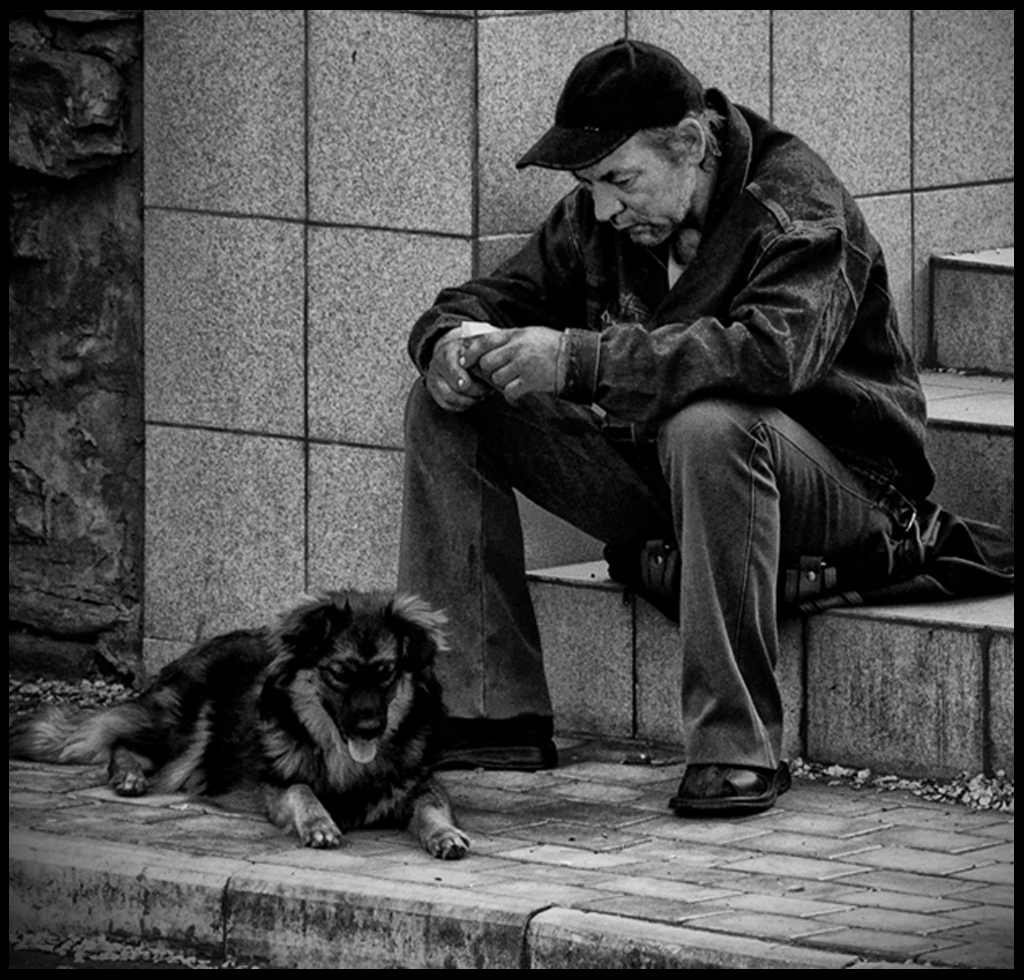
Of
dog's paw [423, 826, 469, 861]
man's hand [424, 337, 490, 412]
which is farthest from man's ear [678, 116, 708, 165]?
dog's paw [423, 826, 469, 861]

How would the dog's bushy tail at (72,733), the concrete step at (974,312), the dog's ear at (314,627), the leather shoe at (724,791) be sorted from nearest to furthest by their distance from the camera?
1. the leather shoe at (724,791)
2. the dog's ear at (314,627)
3. the dog's bushy tail at (72,733)
4. the concrete step at (974,312)

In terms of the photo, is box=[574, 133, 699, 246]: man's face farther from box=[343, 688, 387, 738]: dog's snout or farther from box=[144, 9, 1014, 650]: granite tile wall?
box=[343, 688, 387, 738]: dog's snout

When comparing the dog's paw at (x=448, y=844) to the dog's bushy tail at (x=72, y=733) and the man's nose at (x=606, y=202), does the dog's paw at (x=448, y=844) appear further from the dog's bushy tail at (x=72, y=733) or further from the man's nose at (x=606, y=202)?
the man's nose at (x=606, y=202)

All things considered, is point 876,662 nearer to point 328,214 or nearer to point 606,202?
point 606,202

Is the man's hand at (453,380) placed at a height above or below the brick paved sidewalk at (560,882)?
above

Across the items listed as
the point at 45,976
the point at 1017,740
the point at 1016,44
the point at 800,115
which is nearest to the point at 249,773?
the point at 45,976

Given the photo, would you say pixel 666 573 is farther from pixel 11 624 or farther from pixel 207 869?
pixel 11 624

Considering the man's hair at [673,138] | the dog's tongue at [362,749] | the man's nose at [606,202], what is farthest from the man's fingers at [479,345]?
the dog's tongue at [362,749]

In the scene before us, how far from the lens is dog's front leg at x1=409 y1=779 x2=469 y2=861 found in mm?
5480

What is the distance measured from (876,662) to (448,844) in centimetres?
130

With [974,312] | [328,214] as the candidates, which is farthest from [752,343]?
[974,312]

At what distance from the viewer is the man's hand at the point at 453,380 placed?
19.7ft

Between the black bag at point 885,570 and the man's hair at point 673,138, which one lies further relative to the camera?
the black bag at point 885,570

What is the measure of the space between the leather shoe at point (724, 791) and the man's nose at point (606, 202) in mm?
1419
